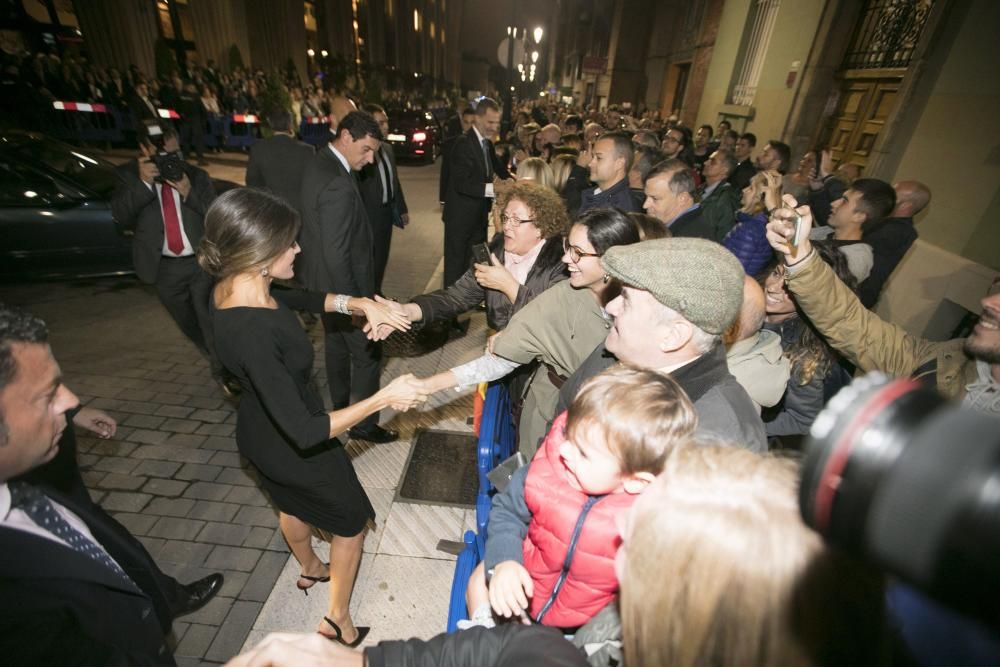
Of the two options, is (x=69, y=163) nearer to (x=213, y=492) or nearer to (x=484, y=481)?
(x=213, y=492)

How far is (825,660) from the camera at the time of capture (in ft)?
2.09

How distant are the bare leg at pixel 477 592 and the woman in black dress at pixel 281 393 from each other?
2.65ft

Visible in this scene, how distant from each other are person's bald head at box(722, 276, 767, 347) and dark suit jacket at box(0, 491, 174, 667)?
7.51ft

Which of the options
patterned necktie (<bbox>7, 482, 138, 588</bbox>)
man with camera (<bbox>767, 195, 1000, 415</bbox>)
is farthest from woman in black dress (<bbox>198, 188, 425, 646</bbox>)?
man with camera (<bbox>767, 195, 1000, 415</bbox>)

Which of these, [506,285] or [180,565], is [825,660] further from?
[180,565]

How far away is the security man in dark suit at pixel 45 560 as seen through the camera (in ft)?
3.21

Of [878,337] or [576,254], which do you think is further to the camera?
Result: [878,337]

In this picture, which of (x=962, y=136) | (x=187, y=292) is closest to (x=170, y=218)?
(x=187, y=292)

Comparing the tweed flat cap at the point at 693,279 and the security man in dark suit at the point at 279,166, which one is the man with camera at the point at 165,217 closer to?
the security man in dark suit at the point at 279,166

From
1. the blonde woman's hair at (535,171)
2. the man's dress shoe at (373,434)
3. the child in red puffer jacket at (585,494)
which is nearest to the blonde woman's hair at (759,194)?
the blonde woman's hair at (535,171)

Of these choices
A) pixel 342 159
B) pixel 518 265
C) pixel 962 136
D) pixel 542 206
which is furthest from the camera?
pixel 962 136

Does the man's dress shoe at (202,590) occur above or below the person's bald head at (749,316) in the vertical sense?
below

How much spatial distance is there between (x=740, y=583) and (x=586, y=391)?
2.28ft

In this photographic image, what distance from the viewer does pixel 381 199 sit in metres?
4.65
